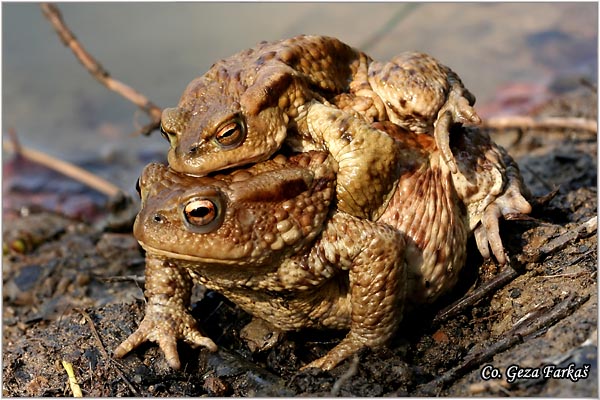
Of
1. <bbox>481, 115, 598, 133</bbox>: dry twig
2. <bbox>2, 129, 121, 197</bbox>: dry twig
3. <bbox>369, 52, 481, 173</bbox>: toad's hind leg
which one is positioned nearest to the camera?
<bbox>369, 52, 481, 173</bbox>: toad's hind leg

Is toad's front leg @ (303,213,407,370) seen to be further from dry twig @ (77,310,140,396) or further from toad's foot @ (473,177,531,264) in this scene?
dry twig @ (77,310,140,396)

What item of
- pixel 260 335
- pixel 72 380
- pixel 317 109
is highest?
pixel 317 109

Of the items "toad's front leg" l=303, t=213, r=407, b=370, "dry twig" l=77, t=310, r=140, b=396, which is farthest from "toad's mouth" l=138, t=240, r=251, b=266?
"dry twig" l=77, t=310, r=140, b=396

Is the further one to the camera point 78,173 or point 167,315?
point 78,173

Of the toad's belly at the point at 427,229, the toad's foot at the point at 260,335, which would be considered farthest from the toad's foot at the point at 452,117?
the toad's foot at the point at 260,335

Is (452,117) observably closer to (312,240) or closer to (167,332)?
(312,240)

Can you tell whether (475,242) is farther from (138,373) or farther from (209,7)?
(209,7)

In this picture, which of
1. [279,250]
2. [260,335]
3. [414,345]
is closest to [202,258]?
[279,250]

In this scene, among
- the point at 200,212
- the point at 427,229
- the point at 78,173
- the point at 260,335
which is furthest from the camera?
the point at 78,173
